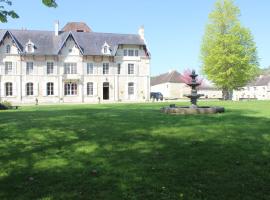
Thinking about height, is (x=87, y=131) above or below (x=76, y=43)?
below

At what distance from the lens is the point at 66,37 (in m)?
50.4

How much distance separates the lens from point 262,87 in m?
98.0

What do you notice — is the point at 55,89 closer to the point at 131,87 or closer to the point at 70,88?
the point at 70,88

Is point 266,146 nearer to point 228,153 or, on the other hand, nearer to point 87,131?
point 228,153

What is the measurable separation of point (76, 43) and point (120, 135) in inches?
1679

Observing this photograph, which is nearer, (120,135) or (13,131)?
(120,135)

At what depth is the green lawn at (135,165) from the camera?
16.5 ft

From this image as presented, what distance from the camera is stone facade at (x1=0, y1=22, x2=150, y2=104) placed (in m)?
49.0

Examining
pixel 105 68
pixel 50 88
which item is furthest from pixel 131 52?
pixel 50 88

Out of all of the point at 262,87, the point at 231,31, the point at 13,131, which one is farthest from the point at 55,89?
the point at 262,87

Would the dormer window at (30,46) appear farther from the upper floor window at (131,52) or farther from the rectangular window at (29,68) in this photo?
the upper floor window at (131,52)

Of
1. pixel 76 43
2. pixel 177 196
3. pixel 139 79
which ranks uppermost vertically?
pixel 76 43

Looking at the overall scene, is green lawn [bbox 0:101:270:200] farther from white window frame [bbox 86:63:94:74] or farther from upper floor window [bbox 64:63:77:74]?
white window frame [bbox 86:63:94:74]

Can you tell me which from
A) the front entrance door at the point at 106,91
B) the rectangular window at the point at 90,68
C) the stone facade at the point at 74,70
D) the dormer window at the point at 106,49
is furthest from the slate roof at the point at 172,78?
the rectangular window at the point at 90,68
